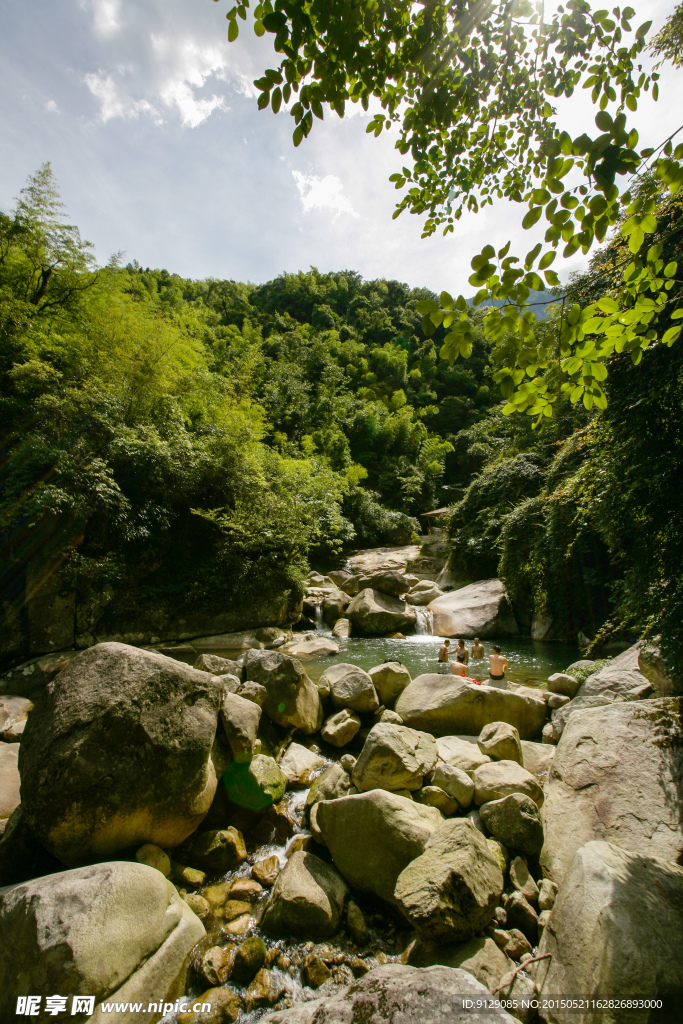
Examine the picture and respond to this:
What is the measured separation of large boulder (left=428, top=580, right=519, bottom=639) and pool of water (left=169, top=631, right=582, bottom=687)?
1.21ft

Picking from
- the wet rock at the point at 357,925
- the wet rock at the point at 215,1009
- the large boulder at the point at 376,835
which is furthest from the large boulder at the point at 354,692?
the wet rock at the point at 215,1009

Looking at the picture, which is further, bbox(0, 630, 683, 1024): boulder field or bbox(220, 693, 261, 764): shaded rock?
bbox(220, 693, 261, 764): shaded rock

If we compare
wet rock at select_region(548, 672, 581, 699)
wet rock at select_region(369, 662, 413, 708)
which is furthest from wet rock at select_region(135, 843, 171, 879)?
wet rock at select_region(548, 672, 581, 699)

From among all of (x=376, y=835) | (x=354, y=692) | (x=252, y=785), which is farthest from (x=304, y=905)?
(x=354, y=692)

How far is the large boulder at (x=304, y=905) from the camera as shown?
2.85m

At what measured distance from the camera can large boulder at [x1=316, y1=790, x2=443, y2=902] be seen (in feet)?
10.0

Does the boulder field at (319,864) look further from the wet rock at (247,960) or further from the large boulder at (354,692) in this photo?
the large boulder at (354,692)

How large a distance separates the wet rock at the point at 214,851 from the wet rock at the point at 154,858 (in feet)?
0.86

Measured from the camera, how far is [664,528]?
3.62 meters

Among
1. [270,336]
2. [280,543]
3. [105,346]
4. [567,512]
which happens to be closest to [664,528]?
[567,512]

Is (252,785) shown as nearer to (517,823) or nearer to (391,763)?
(391,763)

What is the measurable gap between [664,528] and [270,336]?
39.2 m

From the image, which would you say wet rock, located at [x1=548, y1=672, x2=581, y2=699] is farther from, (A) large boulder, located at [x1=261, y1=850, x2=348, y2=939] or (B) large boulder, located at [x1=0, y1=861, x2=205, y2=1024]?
(B) large boulder, located at [x1=0, y1=861, x2=205, y2=1024]

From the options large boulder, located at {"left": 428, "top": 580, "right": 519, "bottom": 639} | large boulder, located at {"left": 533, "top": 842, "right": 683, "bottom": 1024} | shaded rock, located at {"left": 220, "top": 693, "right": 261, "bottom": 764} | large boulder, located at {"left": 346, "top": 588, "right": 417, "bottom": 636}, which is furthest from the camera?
large boulder, located at {"left": 346, "top": 588, "right": 417, "bottom": 636}
